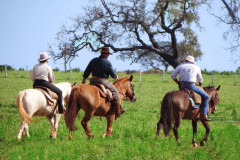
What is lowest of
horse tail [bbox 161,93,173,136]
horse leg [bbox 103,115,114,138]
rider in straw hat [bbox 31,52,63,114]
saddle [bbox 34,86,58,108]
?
horse leg [bbox 103,115,114,138]

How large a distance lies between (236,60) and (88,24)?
850cm

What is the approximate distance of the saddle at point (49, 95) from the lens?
11.0 metres

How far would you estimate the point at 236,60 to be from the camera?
19.7 m

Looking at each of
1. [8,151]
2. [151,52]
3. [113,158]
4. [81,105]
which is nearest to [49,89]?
[81,105]

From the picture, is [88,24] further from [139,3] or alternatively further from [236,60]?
[236,60]

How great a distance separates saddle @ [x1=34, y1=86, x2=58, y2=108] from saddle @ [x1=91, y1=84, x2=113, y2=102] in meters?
1.59

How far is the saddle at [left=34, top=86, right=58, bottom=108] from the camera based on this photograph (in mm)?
10980

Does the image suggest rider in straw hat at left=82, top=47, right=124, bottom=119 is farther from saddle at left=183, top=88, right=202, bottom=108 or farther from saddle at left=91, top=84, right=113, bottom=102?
saddle at left=183, top=88, right=202, bottom=108

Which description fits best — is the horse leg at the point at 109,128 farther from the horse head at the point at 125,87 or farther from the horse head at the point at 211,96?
the horse head at the point at 211,96

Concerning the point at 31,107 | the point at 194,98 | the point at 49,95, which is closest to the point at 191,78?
the point at 194,98

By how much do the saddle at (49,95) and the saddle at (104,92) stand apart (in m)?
1.59

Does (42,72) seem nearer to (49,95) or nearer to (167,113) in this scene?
(49,95)

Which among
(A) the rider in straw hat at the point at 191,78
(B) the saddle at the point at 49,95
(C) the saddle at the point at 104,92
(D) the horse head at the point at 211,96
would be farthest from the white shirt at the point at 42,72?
(D) the horse head at the point at 211,96

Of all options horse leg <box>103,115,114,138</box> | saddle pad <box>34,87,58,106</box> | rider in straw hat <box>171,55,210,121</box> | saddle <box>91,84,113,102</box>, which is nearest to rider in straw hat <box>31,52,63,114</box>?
saddle pad <box>34,87,58,106</box>
